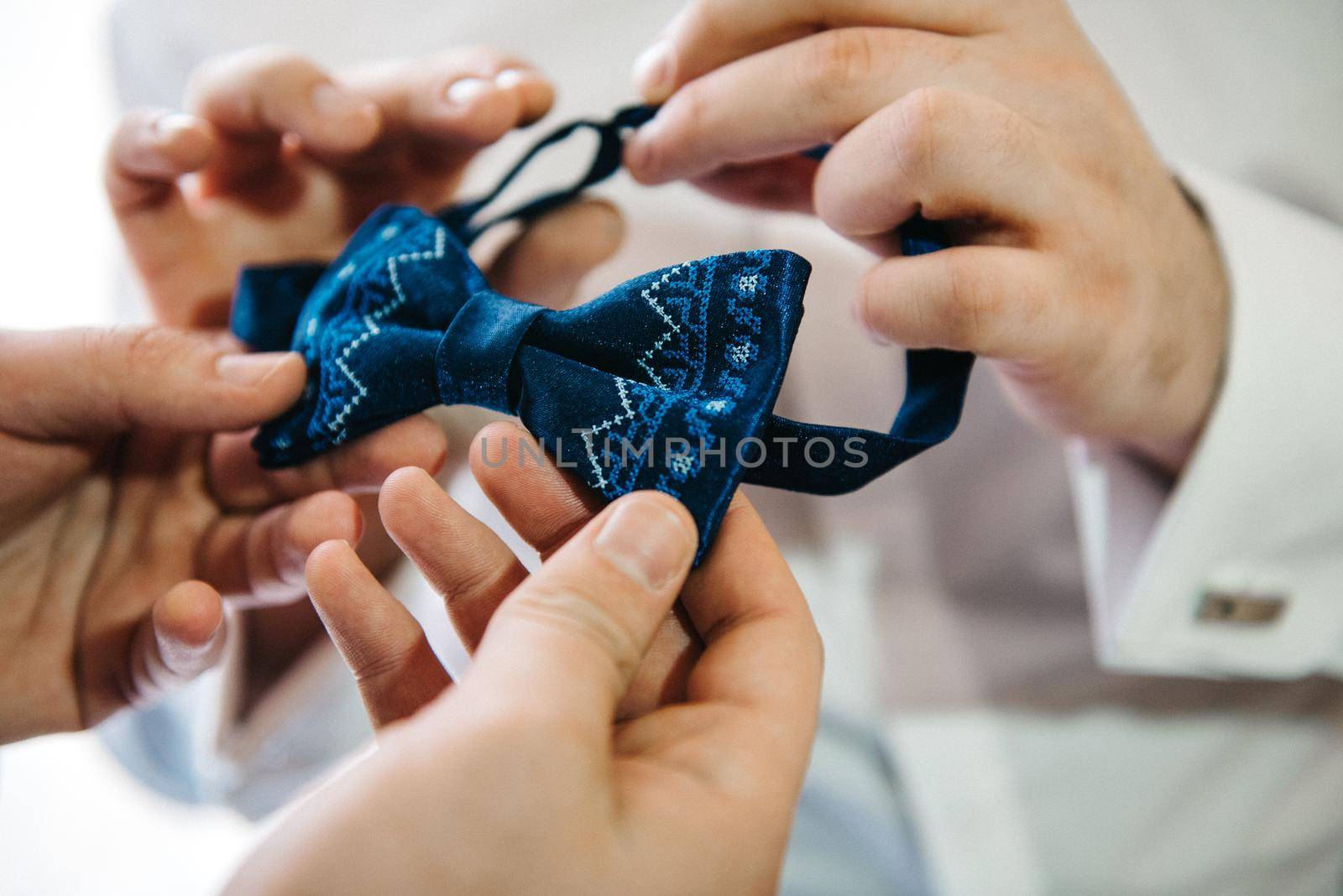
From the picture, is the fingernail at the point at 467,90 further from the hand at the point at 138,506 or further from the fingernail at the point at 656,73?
the hand at the point at 138,506

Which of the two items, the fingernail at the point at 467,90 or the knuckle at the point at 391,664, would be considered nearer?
the knuckle at the point at 391,664

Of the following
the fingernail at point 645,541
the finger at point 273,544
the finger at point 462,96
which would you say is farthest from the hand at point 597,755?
the finger at point 462,96

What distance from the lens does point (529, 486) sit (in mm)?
361

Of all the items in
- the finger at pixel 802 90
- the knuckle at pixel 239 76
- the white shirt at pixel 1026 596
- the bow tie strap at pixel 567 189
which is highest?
the knuckle at pixel 239 76

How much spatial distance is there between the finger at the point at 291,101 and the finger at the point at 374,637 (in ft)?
1.01

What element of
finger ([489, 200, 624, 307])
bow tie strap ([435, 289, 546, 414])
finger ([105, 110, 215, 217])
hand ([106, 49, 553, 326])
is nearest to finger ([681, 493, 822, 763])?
bow tie strap ([435, 289, 546, 414])

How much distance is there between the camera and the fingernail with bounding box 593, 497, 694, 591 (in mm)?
289

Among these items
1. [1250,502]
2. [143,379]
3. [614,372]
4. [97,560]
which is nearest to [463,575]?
[614,372]

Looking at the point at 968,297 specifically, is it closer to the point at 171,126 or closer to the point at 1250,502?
the point at 1250,502

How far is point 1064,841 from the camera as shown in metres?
0.67

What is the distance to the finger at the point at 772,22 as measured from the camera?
445mm

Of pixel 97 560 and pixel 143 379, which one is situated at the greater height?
pixel 143 379

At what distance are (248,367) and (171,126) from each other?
20 cm

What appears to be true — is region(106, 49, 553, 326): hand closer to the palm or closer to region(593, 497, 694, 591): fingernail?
the palm
